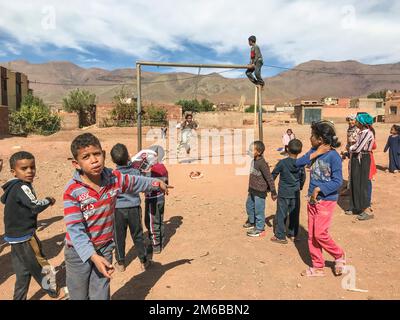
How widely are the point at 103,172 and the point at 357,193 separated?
5.06 m

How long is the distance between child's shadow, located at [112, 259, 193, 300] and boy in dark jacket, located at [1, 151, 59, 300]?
2.72ft

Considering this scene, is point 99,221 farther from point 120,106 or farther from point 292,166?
point 120,106

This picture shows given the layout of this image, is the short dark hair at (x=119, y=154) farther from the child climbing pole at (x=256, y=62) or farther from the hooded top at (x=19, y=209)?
the child climbing pole at (x=256, y=62)

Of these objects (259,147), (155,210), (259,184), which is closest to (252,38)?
(259,147)

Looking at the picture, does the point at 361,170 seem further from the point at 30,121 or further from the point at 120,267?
the point at 30,121

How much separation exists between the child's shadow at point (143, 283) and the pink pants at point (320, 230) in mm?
1526

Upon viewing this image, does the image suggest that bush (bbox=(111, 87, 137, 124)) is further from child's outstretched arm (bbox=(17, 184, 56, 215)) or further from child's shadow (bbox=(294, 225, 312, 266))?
child's outstretched arm (bbox=(17, 184, 56, 215))

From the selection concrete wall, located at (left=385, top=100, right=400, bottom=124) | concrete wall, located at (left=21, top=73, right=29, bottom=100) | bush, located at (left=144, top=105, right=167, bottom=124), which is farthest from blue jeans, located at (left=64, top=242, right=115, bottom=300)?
concrete wall, located at (left=21, top=73, right=29, bottom=100)

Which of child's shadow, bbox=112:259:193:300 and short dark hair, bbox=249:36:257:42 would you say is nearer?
child's shadow, bbox=112:259:193:300

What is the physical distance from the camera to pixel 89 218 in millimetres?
2340

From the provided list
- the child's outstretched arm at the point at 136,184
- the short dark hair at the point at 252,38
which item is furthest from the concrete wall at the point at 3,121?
the child's outstretched arm at the point at 136,184

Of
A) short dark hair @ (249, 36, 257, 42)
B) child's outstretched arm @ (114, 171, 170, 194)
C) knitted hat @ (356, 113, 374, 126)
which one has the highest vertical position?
short dark hair @ (249, 36, 257, 42)

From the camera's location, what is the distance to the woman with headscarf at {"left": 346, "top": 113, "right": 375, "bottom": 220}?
5855 millimetres

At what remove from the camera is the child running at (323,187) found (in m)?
3.62
